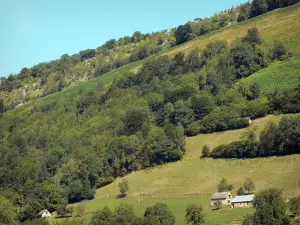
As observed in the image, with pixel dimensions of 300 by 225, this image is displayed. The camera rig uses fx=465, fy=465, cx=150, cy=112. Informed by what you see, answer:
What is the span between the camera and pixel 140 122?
412ft

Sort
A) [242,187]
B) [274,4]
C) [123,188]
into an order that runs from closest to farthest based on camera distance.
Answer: [242,187] → [123,188] → [274,4]

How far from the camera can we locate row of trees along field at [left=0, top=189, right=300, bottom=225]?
183 feet

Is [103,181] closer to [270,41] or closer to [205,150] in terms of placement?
[205,150]

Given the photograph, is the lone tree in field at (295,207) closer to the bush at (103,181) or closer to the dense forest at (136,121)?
the dense forest at (136,121)

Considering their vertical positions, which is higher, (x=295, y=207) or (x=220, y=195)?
(x=295, y=207)

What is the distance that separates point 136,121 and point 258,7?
8379 centimetres

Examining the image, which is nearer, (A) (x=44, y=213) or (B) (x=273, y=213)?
(B) (x=273, y=213)

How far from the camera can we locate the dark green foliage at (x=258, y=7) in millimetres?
178150

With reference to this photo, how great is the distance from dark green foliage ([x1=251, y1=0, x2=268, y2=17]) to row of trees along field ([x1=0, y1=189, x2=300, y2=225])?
12564 centimetres

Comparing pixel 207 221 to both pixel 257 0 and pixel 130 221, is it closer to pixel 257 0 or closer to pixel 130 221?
pixel 130 221

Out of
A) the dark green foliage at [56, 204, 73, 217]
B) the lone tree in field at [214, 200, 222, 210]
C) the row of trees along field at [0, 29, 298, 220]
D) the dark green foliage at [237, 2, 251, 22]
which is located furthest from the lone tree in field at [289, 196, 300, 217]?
the dark green foliage at [237, 2, 251, 22]

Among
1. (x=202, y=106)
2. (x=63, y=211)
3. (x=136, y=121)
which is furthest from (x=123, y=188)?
(x=202, y=106)

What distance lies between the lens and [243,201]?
72.0 meters

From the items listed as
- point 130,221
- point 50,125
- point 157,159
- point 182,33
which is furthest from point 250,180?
point 182,33
